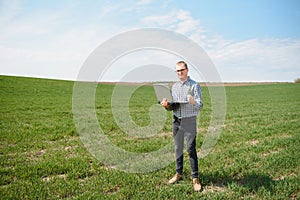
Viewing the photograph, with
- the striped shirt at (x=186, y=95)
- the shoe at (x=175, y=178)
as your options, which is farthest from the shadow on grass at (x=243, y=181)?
the striped shirt at (x=186, y=95)

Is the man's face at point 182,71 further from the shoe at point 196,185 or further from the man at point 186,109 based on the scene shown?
the shoe at point 196,185

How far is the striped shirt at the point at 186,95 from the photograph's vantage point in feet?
17.4

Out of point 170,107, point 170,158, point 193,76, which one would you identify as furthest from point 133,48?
point 170,158

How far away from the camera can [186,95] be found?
17.9 ft

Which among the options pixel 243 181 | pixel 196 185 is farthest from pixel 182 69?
pixel 243 181

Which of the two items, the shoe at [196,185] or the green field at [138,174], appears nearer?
the green field at [138,174]

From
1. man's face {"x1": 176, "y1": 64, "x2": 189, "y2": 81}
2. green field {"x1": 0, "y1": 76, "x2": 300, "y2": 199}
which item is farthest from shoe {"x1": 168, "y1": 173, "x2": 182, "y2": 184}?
man's face {"x1": 176, "y1": 64, "x2": 189, "y2": 81}

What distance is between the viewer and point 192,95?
210 inches

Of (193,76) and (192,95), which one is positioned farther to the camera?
(193,76)

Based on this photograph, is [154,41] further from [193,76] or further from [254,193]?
[254,193]

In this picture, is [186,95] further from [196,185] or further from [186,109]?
[196,185]

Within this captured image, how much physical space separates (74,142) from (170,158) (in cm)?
407

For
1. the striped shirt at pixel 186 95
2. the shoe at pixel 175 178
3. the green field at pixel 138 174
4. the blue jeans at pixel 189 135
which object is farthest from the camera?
the shoe at pixel 175 178

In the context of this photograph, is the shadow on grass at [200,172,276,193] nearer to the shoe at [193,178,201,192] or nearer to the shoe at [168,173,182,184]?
the shoe at [193,178,201,192]
